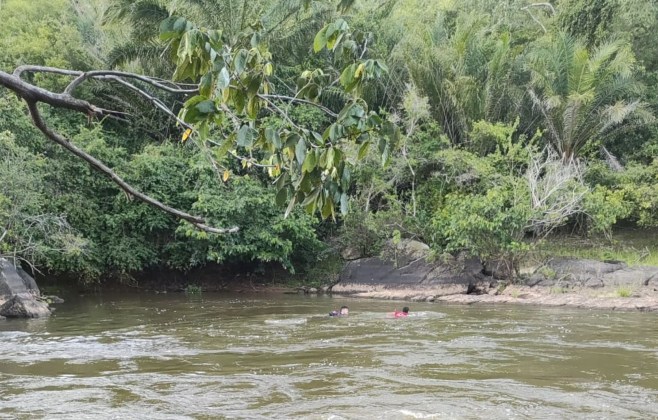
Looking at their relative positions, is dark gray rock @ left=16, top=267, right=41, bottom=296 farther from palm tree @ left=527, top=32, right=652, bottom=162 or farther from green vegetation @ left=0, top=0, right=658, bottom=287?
palm tree @ left=527, top=32, right=652, bottom=162

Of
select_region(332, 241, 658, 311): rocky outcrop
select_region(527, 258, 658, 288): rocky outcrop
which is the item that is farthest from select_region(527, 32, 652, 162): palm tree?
select_region(332, 241, 658, 311): rocky outcrop

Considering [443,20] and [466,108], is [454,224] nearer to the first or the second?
[466,108]

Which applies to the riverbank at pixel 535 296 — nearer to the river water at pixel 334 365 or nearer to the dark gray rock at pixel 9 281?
the river water at pixel 334 365

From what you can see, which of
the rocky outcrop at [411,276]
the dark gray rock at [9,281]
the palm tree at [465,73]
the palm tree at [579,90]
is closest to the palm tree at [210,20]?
the palm tree at [465,73]

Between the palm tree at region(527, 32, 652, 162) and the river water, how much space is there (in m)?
7.38

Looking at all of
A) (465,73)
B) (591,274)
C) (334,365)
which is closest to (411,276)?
(591,274)

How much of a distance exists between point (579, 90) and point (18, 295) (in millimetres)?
16337

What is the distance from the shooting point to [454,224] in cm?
1816

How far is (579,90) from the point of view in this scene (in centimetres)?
2008

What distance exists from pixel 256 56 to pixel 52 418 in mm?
5887

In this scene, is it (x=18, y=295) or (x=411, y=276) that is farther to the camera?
(x=411, y=276)

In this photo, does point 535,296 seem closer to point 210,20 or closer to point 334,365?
point 334,365

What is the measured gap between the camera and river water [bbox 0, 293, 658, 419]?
722 centimetres

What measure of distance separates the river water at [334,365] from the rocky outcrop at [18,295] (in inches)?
20.5
